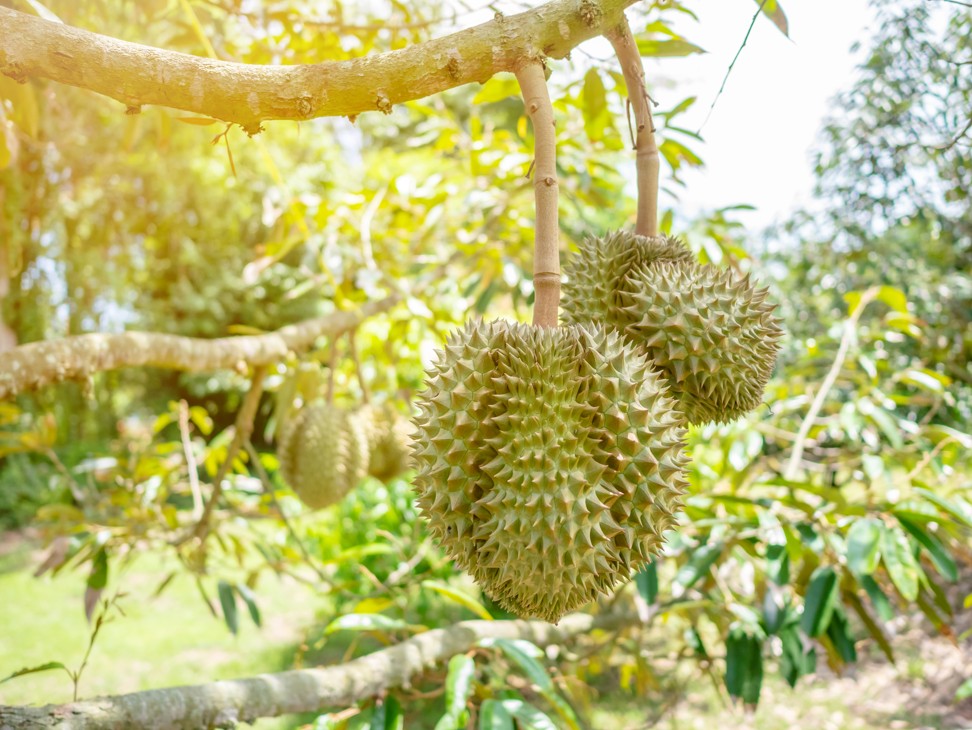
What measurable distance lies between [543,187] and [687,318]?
33 centimetres

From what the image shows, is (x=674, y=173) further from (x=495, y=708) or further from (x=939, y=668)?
(x=939, y=668)

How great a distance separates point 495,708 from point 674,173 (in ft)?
4.46

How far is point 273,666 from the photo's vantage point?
3621 mm

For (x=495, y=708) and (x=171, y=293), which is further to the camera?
(x=171, y=293)

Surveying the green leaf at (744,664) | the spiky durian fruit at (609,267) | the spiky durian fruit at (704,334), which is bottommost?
the green leaf at (744,664)

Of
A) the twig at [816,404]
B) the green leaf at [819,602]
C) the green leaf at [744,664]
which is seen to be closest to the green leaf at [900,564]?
the green leaf at [819,602]

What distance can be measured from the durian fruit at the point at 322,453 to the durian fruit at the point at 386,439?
17 cm

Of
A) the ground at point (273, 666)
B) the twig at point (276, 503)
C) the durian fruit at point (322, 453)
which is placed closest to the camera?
the twig at point (276, 503)

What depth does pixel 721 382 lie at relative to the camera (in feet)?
3.52

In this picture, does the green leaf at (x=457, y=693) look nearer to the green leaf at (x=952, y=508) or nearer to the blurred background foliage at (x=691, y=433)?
the blurred background foliage at (x=691, y=433)

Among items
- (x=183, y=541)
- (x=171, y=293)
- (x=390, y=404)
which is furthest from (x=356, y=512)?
(x=171, y=293)

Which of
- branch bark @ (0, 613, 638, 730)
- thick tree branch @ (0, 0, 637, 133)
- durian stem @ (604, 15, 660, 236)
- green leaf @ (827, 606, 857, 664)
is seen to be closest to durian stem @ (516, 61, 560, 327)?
thick tree branch @ (0, 0, 637, 133)

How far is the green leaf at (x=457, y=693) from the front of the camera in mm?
1332

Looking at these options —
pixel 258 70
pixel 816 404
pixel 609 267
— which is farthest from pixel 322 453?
pixel 816 404
